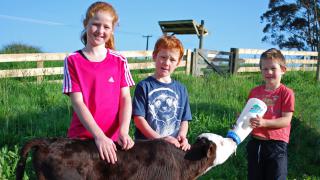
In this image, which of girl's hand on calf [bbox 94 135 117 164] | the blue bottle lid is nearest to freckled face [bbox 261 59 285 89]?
the blue bottle lid

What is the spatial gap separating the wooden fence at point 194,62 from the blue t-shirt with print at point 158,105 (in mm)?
7498

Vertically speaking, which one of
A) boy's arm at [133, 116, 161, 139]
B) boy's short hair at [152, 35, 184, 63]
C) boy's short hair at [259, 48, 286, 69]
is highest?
boy's short hair at [152, 35, 184, 63]

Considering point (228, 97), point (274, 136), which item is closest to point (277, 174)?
point (274, 136)

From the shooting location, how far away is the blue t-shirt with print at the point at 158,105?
12.1ft

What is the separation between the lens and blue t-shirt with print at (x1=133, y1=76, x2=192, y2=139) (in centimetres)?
370

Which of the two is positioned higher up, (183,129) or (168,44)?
(168,44)

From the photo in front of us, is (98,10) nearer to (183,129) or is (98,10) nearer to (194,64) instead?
(183,129)

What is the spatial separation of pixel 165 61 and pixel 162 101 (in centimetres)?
35

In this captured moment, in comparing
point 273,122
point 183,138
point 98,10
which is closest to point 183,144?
point 183,138

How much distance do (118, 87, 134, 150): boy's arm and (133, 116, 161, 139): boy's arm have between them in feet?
1.04

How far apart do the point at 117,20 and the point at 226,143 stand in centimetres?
134

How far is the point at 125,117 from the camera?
10.9ft

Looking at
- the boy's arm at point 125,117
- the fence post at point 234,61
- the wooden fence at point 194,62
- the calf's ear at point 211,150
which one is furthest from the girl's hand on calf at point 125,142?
the fence post at point 234,61

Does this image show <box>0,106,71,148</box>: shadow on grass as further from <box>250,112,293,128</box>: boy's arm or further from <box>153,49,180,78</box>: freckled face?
<box>250,112,293,128</box>: boy's arm
